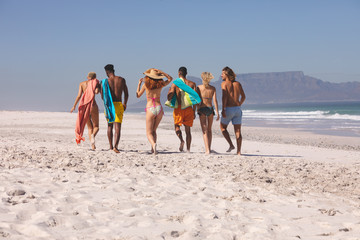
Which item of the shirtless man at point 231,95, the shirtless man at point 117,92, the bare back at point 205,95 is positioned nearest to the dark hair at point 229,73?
the shirtless man at point 231,95

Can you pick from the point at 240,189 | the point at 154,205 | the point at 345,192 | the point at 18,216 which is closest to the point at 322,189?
the point at 345,192

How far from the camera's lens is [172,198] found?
4.49 m

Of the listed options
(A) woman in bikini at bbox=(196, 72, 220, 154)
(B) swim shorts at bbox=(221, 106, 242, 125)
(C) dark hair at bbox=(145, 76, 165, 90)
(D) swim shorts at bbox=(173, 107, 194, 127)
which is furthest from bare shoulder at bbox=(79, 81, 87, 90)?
(B) swim shorts at bbox=(221, 106, 242, 125)

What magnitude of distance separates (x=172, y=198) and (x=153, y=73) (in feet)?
12.9

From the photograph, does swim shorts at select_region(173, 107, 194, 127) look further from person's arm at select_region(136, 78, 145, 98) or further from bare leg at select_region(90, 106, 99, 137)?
bare leg at select_region(90, 106, 99, 137)

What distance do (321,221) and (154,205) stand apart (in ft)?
5.41

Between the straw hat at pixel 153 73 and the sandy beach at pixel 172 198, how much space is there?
166cm

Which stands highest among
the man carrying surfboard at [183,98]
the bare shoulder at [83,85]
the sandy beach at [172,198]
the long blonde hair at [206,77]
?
the long blonde hair at [206,77]

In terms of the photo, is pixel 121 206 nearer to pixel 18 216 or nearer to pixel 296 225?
pixel 18 216

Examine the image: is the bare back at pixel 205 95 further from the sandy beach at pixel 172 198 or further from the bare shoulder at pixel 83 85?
the bare shoulder at pixel 83 85

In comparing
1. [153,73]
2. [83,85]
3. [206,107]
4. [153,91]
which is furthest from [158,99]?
[83,85]

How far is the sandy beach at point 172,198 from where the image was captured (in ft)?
11.3

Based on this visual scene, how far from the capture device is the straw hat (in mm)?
7883

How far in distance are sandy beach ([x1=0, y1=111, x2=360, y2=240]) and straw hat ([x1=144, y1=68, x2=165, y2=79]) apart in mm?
1655
